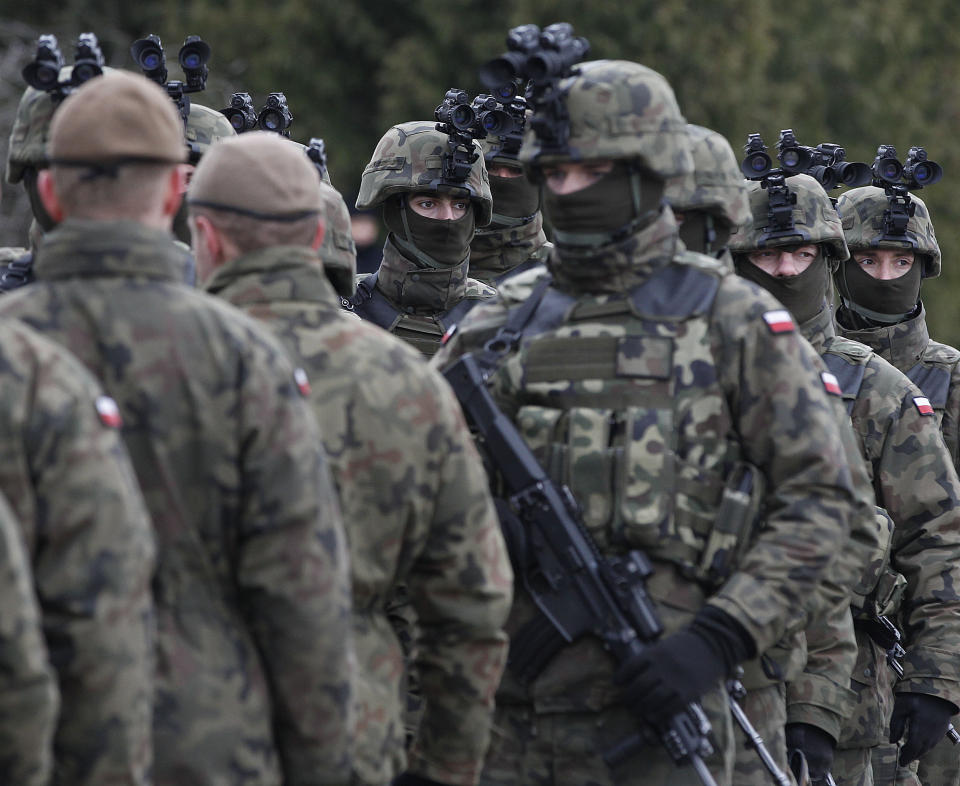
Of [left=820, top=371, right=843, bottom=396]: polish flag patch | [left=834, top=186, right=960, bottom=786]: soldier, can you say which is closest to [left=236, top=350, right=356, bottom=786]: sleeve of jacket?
[left=820, top=371, right=843, bottom=396]: polish flag patch

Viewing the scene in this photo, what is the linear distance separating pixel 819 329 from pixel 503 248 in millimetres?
2153

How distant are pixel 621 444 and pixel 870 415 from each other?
85.4 inches

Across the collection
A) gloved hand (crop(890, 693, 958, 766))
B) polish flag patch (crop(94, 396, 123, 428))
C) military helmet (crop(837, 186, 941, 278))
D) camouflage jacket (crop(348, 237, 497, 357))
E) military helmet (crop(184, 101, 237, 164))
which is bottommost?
gloved hand (crop(890, 693, 958, 766))

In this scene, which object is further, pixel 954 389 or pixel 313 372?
pixel 954 389

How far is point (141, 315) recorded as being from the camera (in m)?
3.85

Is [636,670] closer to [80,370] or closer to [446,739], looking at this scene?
[446,739]

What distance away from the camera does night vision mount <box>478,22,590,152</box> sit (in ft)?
17.2

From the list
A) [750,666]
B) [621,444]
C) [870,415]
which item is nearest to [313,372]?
[621,444]

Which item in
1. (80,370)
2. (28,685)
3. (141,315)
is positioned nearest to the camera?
(28,685)

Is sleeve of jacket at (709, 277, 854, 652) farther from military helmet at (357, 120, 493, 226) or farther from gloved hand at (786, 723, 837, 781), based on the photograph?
military helmet at (357, 120, 493, 226)

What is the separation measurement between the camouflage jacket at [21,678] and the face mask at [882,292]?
242 inches

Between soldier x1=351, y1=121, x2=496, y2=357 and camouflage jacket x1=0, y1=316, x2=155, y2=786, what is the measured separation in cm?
448

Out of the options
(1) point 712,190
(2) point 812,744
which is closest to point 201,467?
(1) point 712,190

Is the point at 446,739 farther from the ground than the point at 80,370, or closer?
closer
